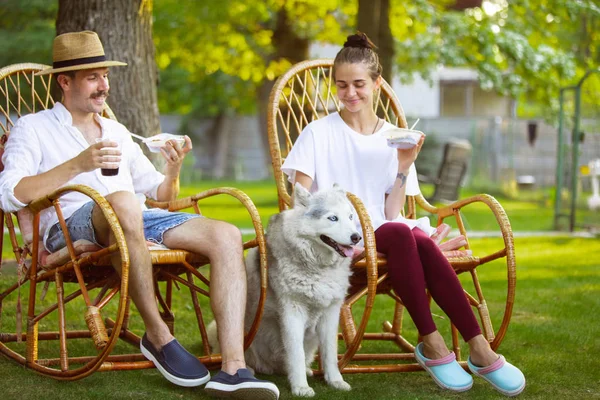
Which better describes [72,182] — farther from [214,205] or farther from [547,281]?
[214,205]

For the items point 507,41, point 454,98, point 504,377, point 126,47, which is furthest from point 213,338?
point 454,98

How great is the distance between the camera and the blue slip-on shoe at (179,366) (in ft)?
9.68

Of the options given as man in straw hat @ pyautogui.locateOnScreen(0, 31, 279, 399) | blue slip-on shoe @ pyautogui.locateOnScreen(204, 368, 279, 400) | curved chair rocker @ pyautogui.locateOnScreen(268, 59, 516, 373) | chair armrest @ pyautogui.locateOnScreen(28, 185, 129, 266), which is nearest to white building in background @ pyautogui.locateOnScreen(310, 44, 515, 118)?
curved chair rocker @ pyautogui.locateOnScreen(268, 59, 516, 373)

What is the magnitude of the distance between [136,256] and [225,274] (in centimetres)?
31

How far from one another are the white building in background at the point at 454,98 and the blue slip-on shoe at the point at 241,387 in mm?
21706

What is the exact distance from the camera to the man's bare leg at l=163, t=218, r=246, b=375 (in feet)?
9.61

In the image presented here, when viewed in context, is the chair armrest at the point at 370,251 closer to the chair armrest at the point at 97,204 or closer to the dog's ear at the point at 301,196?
the dog's ear at the point at 301,196

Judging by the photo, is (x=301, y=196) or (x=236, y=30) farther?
(x=236, y=30)

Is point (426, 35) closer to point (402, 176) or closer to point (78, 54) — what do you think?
point (402, 176)

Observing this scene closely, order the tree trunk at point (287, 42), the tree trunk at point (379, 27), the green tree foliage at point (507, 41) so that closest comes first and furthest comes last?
1. the tree trunk at point (379, 27)
2. the green tree foliage at point (507, 41)
3. the tree trunk at point (287, 42)

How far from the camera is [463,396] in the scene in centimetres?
308

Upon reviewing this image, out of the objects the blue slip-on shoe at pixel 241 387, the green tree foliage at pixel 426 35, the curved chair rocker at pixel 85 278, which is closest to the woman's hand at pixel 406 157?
the curved chair rocker at pixel 85 278

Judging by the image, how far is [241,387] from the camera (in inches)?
110

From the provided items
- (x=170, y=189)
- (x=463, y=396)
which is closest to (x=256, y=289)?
(x=170, y=189)
